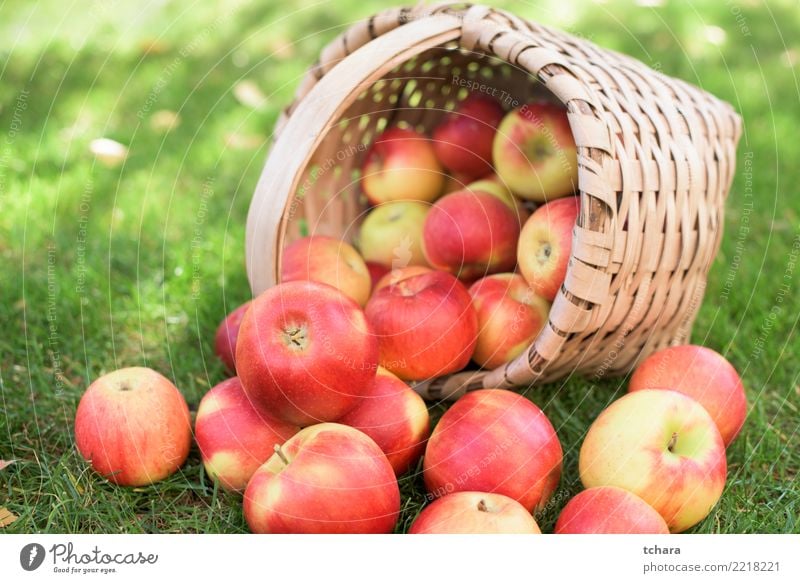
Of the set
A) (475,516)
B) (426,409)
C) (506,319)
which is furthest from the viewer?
(506,319)

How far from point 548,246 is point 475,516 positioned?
0.51m

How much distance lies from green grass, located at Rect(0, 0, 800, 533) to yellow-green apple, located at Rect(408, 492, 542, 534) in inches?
5.8

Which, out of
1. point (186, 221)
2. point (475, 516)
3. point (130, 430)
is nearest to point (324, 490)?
point (475, 516)

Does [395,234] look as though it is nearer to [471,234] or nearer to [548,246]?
[471,234]

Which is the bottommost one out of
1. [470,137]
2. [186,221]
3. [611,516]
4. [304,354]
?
[186,221]

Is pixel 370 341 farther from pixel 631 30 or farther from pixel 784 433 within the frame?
pixel 631 30

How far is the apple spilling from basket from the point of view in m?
1.09

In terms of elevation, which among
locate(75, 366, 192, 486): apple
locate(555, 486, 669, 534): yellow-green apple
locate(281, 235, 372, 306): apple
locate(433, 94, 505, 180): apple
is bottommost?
locate(75, 366, 192, 486): apple

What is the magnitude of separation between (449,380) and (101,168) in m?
1.30

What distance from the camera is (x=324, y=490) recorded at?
106 cm

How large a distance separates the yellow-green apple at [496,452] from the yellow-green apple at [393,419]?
42mm

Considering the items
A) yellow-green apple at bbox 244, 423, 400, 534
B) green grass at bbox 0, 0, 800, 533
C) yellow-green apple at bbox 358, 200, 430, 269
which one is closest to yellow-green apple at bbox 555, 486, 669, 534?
green grass at bbox 0, 0, 800, 533

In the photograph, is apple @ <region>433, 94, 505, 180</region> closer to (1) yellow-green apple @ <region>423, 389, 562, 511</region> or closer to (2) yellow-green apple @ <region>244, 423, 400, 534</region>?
(1) yellow-green apple @ <region>423, 389, 562, 511</region>

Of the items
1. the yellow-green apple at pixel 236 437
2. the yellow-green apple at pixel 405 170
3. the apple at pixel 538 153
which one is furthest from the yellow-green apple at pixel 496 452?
the yellow-green apple at pixel 405 170
